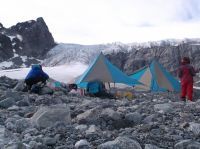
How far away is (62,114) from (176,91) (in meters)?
14.3

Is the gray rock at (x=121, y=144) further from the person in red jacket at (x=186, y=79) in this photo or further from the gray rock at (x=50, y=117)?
the person in red jacket at (x=186, y=79)

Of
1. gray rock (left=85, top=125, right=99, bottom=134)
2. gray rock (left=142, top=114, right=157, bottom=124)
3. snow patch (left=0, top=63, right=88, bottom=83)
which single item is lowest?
snow patch (left=0, top=63, right=88, bottom=83)

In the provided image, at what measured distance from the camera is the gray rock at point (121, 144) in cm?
467

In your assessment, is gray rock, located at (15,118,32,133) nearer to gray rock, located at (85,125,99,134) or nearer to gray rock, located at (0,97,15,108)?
gray rock, located at (85,125,99,134)

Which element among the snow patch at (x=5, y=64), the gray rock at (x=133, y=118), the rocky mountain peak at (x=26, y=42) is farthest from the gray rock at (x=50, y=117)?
the rocky mountain peak at (x=26, y=42)

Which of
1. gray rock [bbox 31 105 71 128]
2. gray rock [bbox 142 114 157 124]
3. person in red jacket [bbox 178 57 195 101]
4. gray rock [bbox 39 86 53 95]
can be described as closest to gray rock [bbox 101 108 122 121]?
gray rock [bbox 142 114 157 124]

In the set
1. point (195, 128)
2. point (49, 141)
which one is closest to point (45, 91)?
point (195, 128)

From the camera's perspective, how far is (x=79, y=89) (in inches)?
653

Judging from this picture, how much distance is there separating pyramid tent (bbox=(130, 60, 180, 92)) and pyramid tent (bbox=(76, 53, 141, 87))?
2890mm

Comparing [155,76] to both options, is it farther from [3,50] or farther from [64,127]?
[3,50]

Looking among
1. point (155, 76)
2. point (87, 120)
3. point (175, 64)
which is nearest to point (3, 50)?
point (175, 64)

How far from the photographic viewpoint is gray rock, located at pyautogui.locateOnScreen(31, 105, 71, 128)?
6093 millimetres

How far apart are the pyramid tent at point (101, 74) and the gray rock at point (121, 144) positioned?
37.5 ft

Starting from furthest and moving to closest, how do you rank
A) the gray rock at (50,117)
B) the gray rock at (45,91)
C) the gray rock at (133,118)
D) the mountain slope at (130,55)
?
1. the mountain slope at (130,55)
2. the gray rock at (45,91)
3. the gray rock at (133,118)
4. the gray rock at (50,117)
